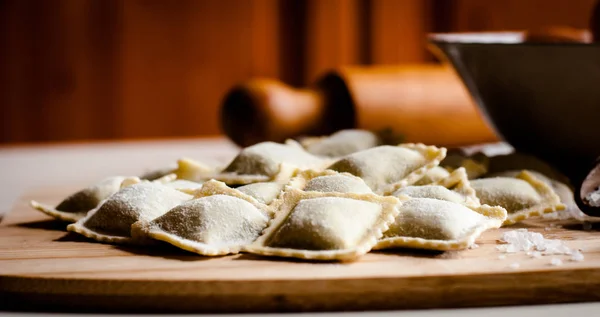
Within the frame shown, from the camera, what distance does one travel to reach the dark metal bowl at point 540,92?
3.75ft

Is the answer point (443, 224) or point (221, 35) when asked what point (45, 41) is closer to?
point (221, 35)

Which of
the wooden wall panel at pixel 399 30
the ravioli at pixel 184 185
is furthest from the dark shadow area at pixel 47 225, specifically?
the wooden wall panel at pixel 399 30

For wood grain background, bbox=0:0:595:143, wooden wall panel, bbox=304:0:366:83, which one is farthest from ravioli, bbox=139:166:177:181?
wooden wall panel, bbox=304:0:366:83

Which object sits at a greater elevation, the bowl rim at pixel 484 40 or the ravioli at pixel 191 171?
the bowl rim at pixel 484 40

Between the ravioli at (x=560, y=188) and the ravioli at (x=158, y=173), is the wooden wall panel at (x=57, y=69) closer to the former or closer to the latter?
the ravioli at (x=158, y=173)

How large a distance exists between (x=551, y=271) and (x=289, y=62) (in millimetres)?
2168

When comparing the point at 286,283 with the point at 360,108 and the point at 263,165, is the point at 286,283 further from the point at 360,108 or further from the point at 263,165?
the point at 360,108

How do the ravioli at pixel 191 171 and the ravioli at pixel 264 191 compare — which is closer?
the ravioli at pixel 264 191

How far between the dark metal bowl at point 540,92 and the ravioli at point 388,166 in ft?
0.84

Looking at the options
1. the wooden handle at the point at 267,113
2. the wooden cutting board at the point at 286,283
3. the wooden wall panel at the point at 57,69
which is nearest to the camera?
the wooden cutting board at the point at 286,283

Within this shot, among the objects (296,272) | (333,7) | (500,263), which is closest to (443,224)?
(500,263)

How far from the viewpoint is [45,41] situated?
2.61m

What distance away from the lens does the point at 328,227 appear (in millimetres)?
791

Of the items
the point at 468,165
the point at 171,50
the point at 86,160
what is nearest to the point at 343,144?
the point at 468,165
